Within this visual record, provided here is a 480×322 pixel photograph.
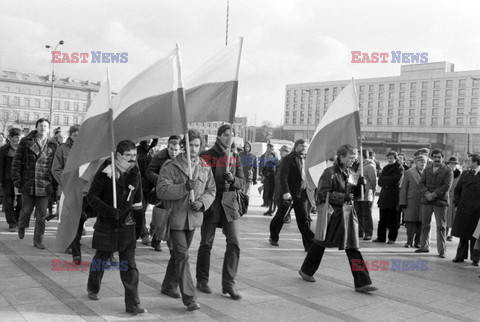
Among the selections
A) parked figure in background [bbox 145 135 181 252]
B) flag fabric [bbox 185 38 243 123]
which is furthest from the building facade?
flag fabric [bbox 185 38 243 123]

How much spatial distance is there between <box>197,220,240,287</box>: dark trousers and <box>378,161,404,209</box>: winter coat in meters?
5.39

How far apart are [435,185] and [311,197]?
2.36 metres

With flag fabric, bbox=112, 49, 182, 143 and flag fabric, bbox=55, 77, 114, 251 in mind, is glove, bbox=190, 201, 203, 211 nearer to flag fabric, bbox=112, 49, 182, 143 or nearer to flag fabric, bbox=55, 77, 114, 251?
flag fabric, bbox=112, 49, 182, 143

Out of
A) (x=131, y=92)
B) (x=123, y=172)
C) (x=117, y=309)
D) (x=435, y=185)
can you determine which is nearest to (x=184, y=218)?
(x=123, y=172)

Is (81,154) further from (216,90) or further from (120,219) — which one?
Result: (216,90)

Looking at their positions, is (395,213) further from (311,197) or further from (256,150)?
(256,150)

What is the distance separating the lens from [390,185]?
10.4 m

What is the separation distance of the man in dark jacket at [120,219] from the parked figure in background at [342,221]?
244cm

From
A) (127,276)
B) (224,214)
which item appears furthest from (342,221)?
(127,276)

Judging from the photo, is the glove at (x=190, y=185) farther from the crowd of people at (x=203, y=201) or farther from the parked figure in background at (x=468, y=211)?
the parked figure in background at (x=468, y=211)

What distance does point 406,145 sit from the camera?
94125mm

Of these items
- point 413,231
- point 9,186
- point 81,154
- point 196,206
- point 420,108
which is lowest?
point 413,231

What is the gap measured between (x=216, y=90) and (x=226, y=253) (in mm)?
1882

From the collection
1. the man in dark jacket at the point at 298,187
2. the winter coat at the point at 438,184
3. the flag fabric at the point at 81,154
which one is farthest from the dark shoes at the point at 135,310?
the winter coat at the point at 438,184
